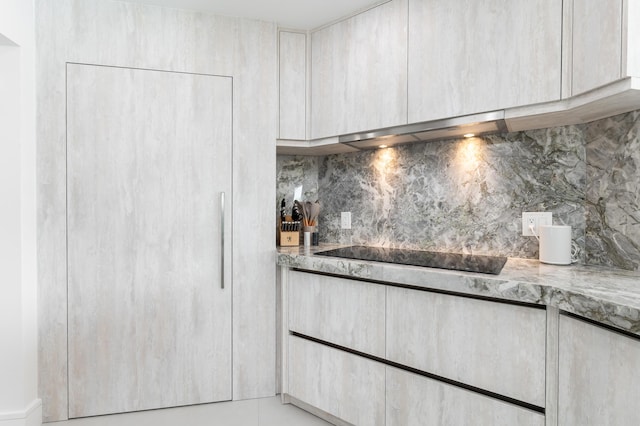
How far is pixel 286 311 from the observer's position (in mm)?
2643

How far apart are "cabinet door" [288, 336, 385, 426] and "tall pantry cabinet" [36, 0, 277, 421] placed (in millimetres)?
276

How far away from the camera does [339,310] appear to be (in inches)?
91.5

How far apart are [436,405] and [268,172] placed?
162cm

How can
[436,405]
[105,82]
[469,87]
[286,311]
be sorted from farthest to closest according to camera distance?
[286,311] < [105,82] < [469,87] < [436,405]

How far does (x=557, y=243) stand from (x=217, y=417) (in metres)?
2.03

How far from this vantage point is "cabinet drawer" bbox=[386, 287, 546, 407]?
5.27ft

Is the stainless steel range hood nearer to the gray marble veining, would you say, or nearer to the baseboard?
the gray marble veining

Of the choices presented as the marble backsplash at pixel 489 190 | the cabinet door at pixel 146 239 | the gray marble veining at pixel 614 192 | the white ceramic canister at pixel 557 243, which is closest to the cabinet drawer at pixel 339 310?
the cabinet door at pixel 146 239

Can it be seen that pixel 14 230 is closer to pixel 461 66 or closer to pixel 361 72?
pixel 361 72

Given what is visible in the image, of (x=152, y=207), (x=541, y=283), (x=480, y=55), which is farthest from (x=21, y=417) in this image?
(x=480, y=55)

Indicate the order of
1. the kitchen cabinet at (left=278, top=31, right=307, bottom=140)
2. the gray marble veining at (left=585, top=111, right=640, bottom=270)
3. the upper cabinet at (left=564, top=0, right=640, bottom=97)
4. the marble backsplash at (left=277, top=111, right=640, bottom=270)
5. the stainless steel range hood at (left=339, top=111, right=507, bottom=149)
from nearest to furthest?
the upper cabinet at (left=564, top=0, right=640, bottom=97), the gray marble veining at (left=585, top=111, right=640, bottom=270), the marble backsplash at (left=277, top=111, right=640, bottom=270), the stainless steel range hood at (left=339, top=111, right=507, bottom=149), the kitchen cabinet at (left=278, top=31, right=307, bottom=140)

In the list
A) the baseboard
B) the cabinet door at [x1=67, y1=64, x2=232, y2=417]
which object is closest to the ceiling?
the cabinet door at [x1=67, y1=64, x2=232, y2=417]

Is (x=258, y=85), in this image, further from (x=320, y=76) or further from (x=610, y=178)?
(x=610, y=178)

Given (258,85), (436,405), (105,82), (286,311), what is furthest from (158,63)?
(436,405)
